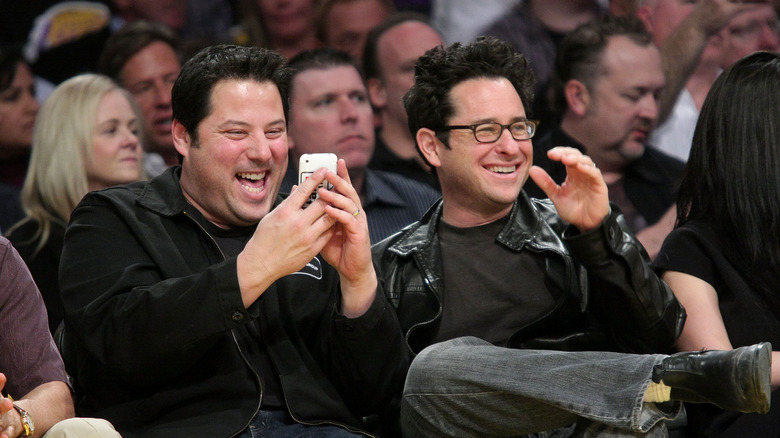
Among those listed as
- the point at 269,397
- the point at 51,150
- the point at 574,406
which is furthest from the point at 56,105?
the point at 574,406

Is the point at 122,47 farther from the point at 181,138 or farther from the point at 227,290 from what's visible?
the point at 227,290

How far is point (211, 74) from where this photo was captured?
2.47m

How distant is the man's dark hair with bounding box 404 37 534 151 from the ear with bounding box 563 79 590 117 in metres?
1.17

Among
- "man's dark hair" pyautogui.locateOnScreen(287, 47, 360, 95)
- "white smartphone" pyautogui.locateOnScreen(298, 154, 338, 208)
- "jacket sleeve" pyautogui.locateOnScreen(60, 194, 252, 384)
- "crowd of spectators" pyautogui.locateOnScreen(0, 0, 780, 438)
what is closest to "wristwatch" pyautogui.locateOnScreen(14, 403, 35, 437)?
"crowd of spectators" pyautogui.locateOnScreen(0, 0, 780, 438)

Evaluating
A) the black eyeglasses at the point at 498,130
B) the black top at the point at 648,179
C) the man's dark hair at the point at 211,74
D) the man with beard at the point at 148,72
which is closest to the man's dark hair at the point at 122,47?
the man with beard at the point at 148,72

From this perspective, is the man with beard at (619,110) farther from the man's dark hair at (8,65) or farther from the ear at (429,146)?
the man's dark hair at (8,65)

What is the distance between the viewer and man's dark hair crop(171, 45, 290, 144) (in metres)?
2.47

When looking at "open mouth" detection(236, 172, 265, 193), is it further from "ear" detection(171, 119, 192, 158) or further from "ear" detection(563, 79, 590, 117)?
"ear" detection(563, 79, 590, 117)

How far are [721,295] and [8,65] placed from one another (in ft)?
10.0

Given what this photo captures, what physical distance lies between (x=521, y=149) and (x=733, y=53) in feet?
6.89

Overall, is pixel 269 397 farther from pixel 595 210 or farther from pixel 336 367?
pixel 595 210

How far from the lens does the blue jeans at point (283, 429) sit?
225 centimetres

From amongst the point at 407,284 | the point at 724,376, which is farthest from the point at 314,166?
the point at 724,376

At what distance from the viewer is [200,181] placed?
2475 mm
